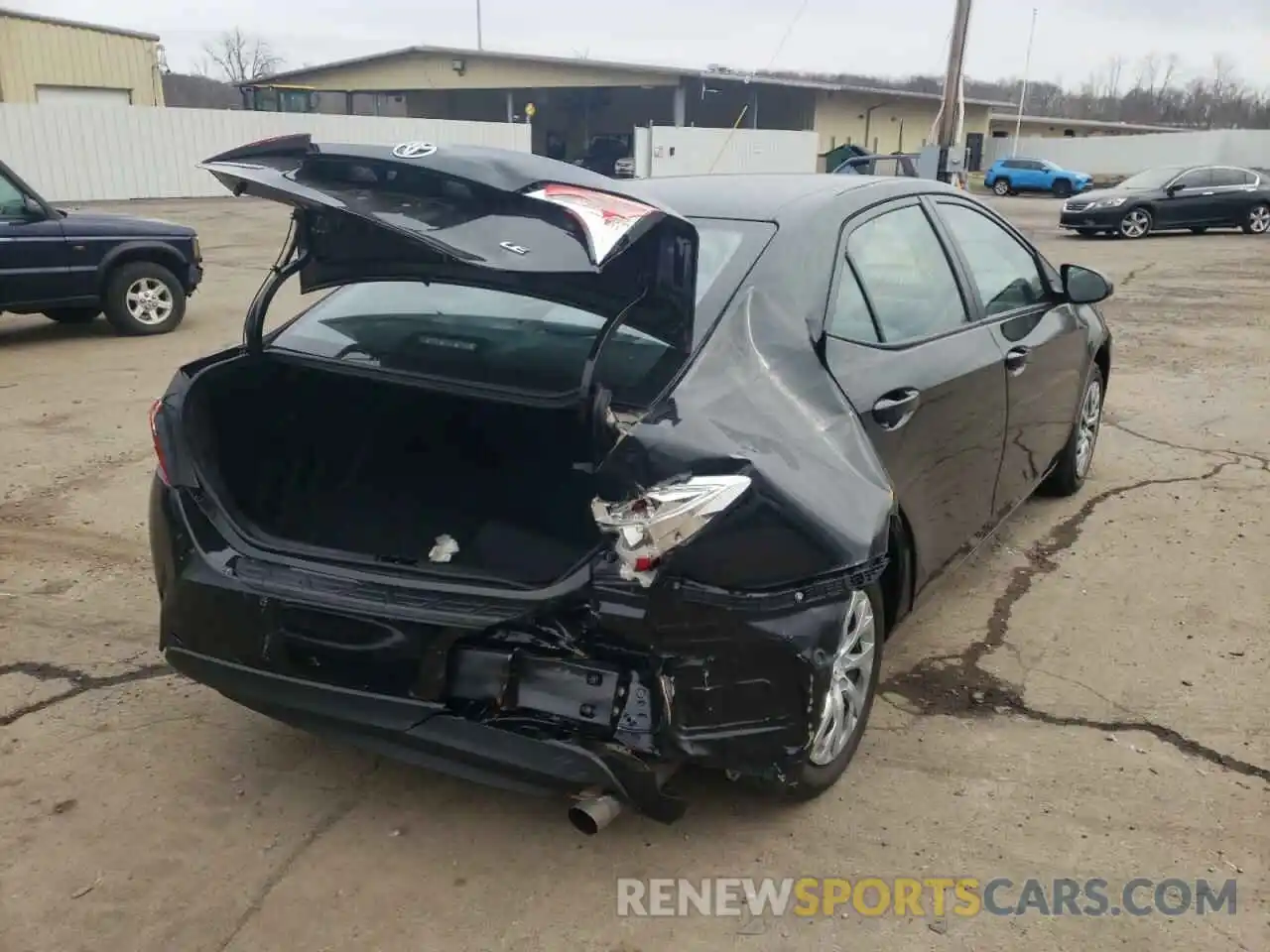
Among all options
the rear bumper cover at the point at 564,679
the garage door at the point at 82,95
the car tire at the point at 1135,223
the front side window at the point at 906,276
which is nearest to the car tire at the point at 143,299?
the rear bumper cover at the point at 564,679

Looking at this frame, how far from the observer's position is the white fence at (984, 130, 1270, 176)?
47.1m

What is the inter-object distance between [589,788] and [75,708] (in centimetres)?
199

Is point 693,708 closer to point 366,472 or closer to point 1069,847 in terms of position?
A: point 1069,847

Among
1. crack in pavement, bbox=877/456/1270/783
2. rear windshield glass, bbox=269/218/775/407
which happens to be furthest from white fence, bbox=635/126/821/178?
rear windshield glass, bbox=269/218/775/407

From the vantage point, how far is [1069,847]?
2775 mm

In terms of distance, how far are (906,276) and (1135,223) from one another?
1995 cm

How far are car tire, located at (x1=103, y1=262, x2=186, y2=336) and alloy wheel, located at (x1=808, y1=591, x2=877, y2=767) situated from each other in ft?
28.8

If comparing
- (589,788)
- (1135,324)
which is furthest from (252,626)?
(1135,324)

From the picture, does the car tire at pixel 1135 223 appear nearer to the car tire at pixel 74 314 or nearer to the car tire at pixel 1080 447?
the car tire at pixel 1080 447

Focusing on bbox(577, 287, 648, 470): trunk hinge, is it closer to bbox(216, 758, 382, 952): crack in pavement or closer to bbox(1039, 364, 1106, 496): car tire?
bbox(216, 758, 382, 952): crack in pavement

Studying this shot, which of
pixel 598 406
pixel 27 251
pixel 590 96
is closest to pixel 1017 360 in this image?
pixel 598 406

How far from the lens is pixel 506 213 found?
251 centimetres

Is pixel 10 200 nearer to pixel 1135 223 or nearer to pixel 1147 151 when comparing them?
pixel 1135 223

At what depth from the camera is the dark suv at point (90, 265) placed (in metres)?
9.03
